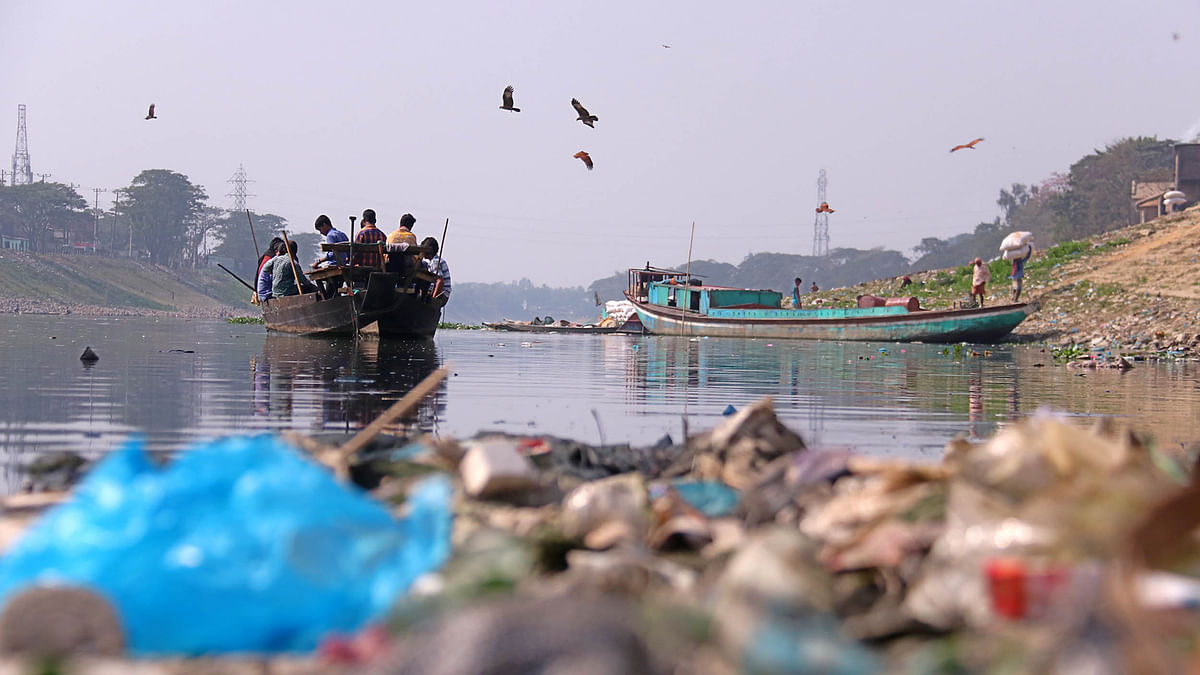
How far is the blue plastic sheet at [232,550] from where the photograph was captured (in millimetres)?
2033

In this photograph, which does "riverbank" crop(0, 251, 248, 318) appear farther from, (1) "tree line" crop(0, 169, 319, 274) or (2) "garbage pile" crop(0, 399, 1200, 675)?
(2) "garbage pile" crop(0, 399, 1200, 675)

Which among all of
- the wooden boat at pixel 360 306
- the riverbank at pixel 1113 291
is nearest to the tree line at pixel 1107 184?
the riverbank at pixel 1113 291

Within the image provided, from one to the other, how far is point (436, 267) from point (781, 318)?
10788 millimetres

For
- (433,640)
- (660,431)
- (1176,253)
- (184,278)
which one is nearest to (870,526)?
(433,640)

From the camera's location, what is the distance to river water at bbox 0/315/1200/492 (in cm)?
589

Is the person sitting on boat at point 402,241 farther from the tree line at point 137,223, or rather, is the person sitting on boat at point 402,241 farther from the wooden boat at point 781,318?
the tree line at point 137,223

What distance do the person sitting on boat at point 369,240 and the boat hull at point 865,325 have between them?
34.5 feet

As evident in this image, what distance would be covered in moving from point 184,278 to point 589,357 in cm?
7954

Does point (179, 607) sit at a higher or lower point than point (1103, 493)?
lower

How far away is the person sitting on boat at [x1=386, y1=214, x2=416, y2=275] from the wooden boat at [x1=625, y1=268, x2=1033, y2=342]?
8816 mm

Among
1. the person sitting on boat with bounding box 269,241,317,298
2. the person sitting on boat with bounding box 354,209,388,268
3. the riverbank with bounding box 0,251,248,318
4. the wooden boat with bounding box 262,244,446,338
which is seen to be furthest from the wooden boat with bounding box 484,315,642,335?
the riverbank with bounding box 0,251,248,318

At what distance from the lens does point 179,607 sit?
2039 mm

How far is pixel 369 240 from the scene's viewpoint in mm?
17422

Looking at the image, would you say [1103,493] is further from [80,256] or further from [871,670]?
[80,256]
